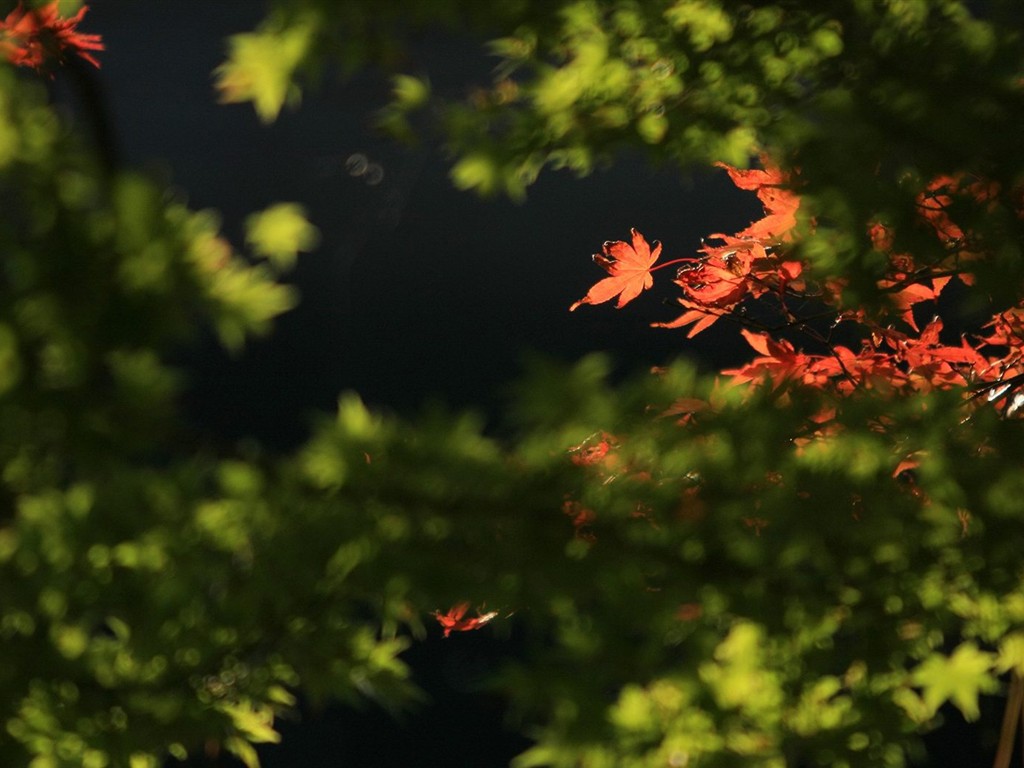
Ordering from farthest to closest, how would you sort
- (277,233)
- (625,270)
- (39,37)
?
(625,270)
(39,37)
(277,233)

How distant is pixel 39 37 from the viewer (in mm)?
1371

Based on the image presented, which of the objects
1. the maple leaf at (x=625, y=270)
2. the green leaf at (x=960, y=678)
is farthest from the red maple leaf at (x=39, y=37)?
the green leaf at (x=960, y=678)

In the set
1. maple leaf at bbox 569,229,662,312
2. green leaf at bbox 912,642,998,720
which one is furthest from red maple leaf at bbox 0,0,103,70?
green leaf at bbox 912,642,998,720

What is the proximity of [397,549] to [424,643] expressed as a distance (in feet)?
12.2

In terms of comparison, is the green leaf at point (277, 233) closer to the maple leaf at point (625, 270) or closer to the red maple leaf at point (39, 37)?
the red maple leaf at point (39, 37)

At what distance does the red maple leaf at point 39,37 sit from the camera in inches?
46.3

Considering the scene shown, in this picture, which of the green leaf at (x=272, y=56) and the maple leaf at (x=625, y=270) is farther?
the maple leaf at (x=625, y=270)

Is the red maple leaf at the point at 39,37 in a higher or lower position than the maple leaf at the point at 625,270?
higher

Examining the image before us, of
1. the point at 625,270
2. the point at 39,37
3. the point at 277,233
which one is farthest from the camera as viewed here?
the point at 625,270

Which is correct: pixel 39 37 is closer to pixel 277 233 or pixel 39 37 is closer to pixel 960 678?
pixel 277 233

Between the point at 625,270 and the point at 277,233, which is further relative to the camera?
the point at 625,270

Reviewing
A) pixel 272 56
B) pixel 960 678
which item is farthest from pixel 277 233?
pixel 960 678

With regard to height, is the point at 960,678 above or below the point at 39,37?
below

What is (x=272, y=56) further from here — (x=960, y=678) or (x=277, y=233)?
(x=960, y=678)
